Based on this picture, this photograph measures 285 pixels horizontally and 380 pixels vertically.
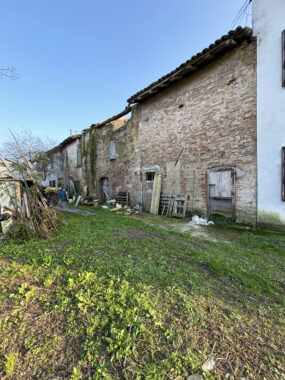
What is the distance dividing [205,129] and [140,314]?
6.55 m

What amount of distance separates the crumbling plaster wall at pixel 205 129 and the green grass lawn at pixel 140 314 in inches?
134

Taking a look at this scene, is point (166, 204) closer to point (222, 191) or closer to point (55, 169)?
point (222, 191)

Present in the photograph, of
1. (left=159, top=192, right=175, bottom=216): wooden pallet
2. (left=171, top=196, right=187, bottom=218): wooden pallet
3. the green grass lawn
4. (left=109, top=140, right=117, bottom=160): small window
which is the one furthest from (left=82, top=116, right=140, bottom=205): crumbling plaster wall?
the green grass lawn

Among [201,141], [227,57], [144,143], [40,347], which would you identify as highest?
[227,57]

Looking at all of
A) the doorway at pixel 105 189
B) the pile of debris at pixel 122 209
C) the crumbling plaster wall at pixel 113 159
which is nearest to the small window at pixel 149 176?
the crumbling plaster wall at pixel 113 159

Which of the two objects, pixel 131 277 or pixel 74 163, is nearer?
pixel 131 277

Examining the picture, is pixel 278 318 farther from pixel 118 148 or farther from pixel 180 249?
pixel 118 148

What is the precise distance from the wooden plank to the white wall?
13.7 ft

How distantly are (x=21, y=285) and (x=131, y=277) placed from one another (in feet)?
5.28

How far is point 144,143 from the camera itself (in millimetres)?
9227

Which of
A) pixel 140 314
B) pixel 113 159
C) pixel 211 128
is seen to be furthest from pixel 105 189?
pixel 140 314

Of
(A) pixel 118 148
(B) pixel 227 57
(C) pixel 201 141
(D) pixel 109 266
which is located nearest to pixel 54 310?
(D) pixel 109 266

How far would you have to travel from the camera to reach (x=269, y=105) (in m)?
4.96

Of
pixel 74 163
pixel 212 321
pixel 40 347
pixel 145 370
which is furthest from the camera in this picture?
pixel 74 163
